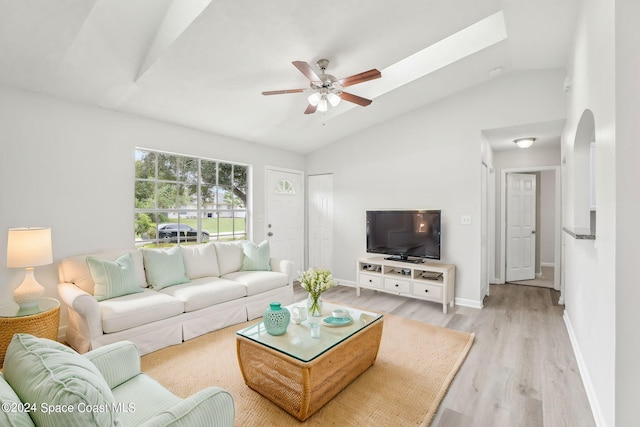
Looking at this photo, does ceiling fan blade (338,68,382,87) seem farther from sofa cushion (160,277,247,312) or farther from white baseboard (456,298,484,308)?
white baseboard (456,298,484,308)

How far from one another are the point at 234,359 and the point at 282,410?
855 millimetres

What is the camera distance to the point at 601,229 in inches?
72.2

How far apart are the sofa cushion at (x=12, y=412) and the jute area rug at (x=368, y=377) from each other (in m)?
1.31

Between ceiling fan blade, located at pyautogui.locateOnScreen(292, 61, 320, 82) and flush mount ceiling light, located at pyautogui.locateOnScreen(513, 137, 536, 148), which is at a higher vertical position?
ceiling fan blade, located at pyautogui.locateOnScreen(292, 61, 320, 82)

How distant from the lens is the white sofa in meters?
2.63

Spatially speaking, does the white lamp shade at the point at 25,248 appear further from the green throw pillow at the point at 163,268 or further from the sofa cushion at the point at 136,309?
the green throw pillow at the point at 163,268

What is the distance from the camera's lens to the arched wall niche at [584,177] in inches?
112

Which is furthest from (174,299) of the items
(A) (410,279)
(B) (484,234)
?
(B) (484,234)

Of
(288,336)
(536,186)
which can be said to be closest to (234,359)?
(288,336)

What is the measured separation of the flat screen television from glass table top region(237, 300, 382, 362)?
2018mm

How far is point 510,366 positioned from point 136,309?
3.29 metres

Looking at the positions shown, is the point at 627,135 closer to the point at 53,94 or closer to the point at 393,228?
the point at 393,228

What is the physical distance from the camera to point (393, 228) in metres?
4.61

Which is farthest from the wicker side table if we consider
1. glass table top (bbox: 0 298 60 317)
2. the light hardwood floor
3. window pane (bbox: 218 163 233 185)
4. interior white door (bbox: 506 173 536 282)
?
interior white door (bbox: 506 173 536 282)
